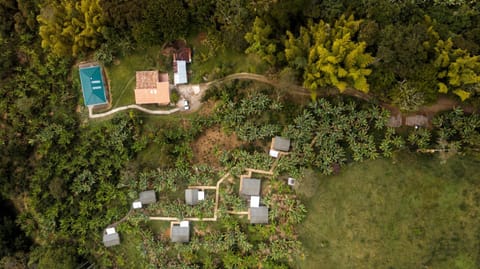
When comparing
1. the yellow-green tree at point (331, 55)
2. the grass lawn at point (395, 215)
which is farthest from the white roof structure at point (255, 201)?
the yellow-green tree at point (331, 55)


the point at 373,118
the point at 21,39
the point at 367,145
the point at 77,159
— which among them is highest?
the point at 21,39

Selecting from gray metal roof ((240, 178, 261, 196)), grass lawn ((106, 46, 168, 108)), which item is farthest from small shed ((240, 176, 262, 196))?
grass lawn ((106, 46, 168, 108))

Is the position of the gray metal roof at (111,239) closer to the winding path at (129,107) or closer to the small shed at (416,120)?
the winding path at (129,107)

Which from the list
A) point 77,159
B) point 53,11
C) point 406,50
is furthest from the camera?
point 77,159

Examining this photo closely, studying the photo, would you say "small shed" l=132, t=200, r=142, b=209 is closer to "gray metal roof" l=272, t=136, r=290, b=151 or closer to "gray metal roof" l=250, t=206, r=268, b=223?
"gray metal roof" l=250, t=206, r=268, b=223

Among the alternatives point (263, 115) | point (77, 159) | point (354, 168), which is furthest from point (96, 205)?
point (354, 168)

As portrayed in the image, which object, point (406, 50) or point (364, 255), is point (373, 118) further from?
point (364, 255)

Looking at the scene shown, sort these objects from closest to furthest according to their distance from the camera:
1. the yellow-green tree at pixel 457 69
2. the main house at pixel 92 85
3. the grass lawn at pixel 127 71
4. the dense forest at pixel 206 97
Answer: the yellow-green tree at pixel 457 69
the dense forest at pixel 206 97
the main house at pixel 92 85
the grass lawn at pixel 127 71

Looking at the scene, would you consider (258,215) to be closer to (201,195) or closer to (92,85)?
(201,195)
